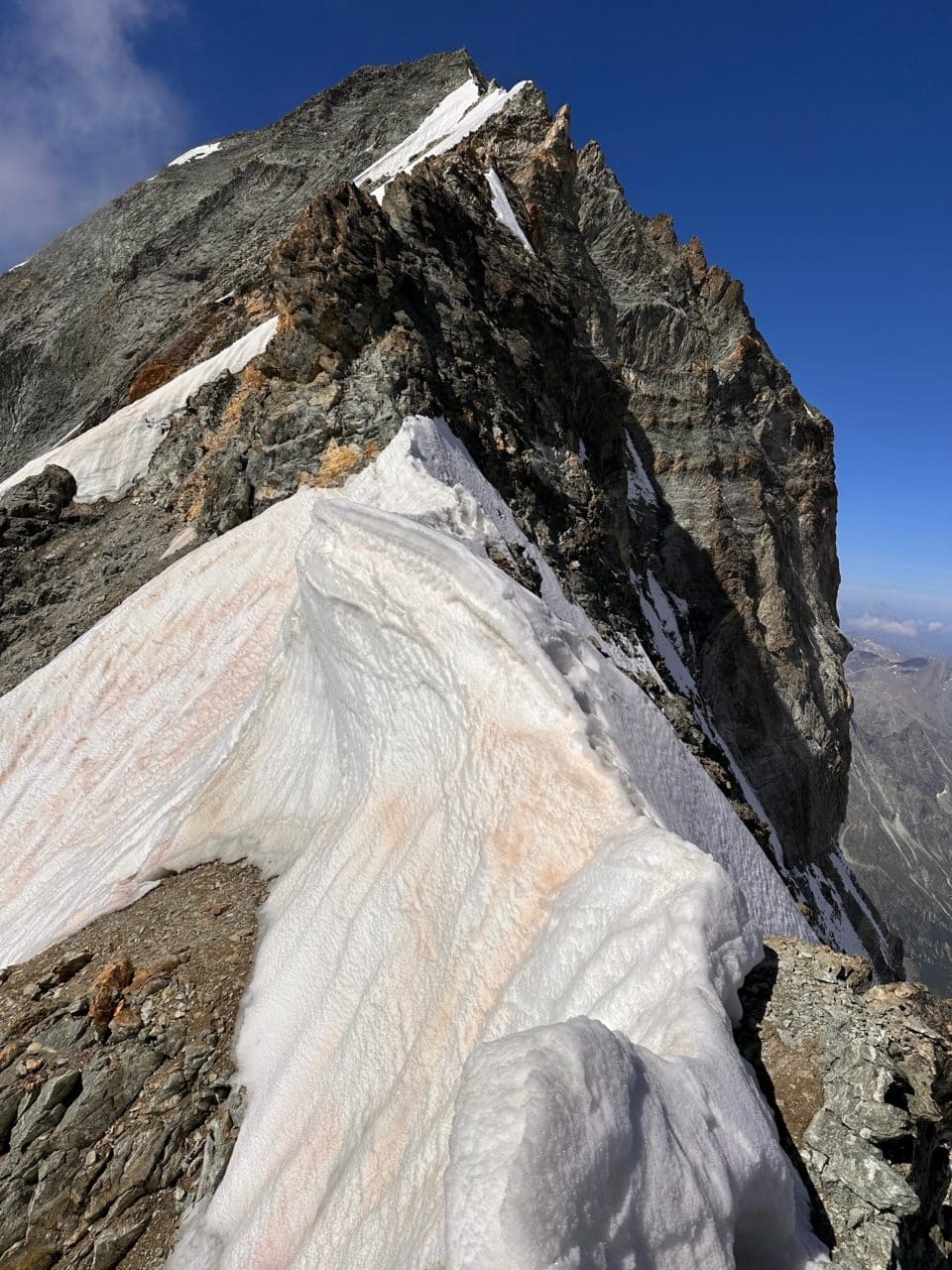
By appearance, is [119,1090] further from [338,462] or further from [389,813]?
[338,462]

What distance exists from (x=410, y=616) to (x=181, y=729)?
15.6 ft

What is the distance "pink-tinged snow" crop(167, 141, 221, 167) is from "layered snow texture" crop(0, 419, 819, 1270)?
169 feet

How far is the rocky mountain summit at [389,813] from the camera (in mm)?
3242

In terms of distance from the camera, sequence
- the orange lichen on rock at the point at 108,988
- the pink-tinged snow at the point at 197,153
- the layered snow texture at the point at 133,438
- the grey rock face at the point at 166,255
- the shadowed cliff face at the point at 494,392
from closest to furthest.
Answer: the orange lichen on rock at the point at 108,988
the shadowed cliff face at the point at 494,392
the layered snow texture at the point at 133,438
the grey rock face at the point at 166,255
the pink-tinged snow at the point at 197,153

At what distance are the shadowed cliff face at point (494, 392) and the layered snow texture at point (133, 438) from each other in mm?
823

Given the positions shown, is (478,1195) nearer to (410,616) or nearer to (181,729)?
(410,616)

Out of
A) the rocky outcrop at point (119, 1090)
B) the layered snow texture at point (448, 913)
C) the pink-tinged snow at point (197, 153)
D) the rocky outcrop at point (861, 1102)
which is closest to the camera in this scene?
the layered snow texture at point (448, 913)

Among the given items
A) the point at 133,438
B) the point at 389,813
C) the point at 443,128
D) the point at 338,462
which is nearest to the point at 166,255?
the point at 443,128

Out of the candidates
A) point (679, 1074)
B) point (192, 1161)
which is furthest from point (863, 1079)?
point (192, 1161)

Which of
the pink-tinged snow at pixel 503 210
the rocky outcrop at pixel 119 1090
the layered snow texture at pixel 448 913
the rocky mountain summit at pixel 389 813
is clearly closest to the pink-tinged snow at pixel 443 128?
the pink-tinged snow at pixel 503 210

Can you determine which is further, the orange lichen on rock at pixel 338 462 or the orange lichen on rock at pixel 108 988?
the orange lichen on rock at pixel 338 462

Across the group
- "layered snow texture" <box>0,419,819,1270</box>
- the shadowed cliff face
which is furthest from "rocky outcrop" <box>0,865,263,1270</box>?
the shadowed cliff face

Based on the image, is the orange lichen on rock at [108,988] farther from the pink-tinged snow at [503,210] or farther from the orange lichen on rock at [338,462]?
the pink-tinged snow at [503,210]

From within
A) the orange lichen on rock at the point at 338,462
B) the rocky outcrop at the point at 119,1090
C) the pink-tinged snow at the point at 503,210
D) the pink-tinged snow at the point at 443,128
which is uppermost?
the pink-tinged snow at the point at 443,128
